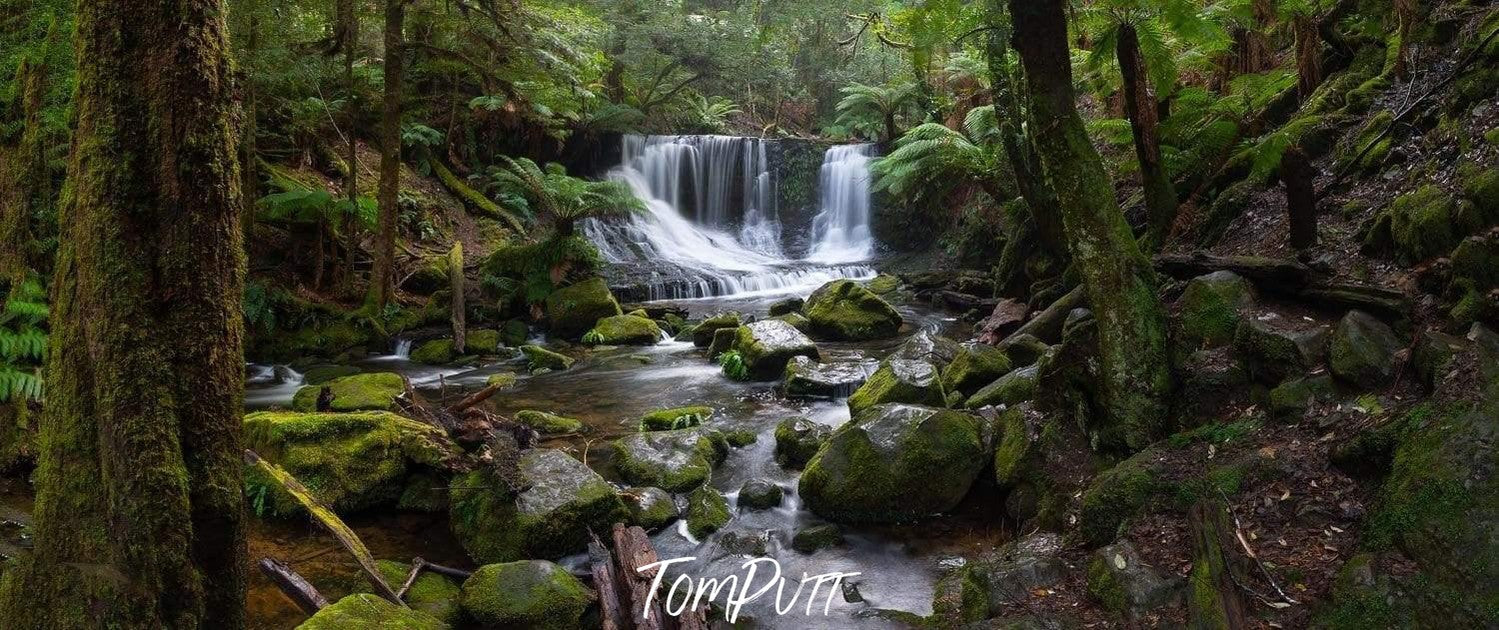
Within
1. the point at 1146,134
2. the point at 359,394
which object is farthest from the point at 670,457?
the point at 1146,134

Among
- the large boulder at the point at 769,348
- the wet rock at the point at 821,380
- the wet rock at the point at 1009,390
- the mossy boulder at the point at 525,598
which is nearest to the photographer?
the mossy boulder at the point at 525,598

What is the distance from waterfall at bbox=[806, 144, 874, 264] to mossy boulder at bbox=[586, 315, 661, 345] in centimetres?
829

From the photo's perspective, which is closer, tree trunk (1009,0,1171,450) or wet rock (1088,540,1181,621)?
wet rock (1088,540,1181,621)

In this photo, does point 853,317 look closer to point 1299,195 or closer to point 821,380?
point 821,380

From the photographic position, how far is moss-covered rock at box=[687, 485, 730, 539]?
205 inches

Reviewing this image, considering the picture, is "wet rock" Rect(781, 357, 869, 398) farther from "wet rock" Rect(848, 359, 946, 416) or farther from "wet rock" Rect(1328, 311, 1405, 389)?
"wet rock" Rect(1328, 311, 1405, 389)

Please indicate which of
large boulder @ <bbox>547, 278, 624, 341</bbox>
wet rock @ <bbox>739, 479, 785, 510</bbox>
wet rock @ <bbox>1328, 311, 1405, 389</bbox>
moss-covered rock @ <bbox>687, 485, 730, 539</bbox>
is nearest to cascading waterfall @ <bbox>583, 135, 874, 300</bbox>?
large boulder @ <bbox>547, 278, 624, 341</bbox>

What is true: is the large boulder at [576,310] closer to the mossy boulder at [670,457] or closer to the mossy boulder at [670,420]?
the mossy boulder at [670,420]

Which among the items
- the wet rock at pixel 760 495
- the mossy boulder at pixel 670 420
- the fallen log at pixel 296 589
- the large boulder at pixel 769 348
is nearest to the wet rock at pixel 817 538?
the wet rock at pixel 760 495

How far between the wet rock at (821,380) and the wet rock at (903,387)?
997 mm

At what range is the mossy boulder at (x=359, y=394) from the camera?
22.1ft

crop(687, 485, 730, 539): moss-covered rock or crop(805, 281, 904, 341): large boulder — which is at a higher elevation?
crop(805, 281, 904, 341): large boulder

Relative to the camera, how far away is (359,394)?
6.95 metres

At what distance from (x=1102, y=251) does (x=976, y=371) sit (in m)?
2.63
